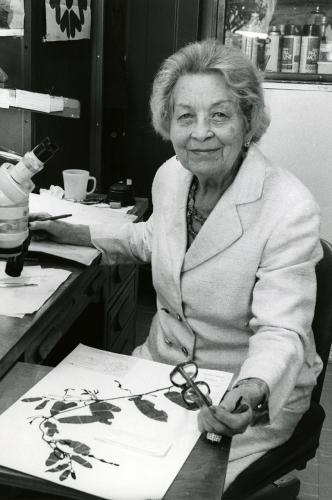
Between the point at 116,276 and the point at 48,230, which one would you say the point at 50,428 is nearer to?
the point at 48,230

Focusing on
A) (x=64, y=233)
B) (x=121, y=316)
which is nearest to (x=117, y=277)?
(x=121, y=316)

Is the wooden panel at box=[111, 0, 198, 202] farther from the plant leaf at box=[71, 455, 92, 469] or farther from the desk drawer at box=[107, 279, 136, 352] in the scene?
the plant leaf at box=[71, 455, 92, 469]

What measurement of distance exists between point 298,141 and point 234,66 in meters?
1.71

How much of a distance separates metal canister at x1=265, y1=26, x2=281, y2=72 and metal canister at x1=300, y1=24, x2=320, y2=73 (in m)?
0.12

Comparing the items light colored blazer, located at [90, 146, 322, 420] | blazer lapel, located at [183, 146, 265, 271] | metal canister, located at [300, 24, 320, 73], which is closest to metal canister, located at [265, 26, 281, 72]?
metal canister, located at [300, 24, 320, 73]

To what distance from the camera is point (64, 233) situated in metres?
1.87

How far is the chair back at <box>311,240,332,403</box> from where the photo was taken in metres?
1.51

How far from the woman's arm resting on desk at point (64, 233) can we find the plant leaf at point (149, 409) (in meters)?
0.78

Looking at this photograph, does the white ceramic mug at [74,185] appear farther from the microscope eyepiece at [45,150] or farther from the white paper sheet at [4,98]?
the microscope eyepiece at [45,150]

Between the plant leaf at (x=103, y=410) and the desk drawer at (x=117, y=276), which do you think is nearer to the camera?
the plant leaf at (x=103, y=410)

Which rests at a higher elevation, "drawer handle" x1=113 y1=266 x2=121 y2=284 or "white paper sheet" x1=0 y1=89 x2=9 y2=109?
"white paper sheet" x1=0 y1=89 x2=9 y2=109

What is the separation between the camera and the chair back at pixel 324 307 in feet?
4.96

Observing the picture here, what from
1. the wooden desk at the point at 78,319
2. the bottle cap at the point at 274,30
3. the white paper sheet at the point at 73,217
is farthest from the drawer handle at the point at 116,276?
the bottle cap at the point at 274,30

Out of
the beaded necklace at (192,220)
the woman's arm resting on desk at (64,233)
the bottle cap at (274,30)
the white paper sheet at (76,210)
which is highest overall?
the bottle cap at (274,30)
